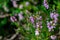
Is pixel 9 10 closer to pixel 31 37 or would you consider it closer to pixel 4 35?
pixel 4 35

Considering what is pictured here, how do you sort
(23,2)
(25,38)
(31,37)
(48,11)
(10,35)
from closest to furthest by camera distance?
(48,11) < (31,37) < (25,38) < (10,35) < (23,2)

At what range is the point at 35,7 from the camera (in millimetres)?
3549

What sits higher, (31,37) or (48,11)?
(48,11)

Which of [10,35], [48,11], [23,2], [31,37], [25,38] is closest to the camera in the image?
[48,11]

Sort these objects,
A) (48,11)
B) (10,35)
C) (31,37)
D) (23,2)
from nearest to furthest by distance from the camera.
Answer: (48,11)
(31,37)
(10,35)
(23,2)

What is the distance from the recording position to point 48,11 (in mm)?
2467

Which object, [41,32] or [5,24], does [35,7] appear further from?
[41,32]

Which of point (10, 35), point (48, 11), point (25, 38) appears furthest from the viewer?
point (10, 35)

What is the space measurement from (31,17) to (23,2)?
46.1 inches

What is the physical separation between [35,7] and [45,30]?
101 cm

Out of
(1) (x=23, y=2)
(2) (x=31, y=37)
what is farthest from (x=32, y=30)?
(1) (x=23, y=2)

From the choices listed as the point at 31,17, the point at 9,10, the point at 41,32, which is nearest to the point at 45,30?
the point at 41,32

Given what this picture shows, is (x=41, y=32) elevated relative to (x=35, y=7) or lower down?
lower down

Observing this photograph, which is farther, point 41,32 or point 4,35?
point 4,35
